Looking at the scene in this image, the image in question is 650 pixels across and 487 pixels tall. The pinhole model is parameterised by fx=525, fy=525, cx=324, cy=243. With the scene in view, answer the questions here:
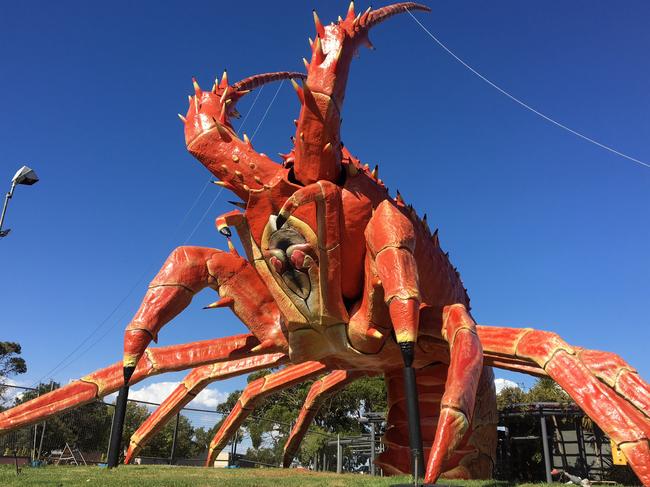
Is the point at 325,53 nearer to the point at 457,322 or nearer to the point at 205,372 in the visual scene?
the point at 457,322

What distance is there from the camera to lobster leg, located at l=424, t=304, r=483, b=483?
13.3 ft

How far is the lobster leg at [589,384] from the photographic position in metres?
4.24

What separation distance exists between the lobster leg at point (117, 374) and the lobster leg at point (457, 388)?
2.84 meters

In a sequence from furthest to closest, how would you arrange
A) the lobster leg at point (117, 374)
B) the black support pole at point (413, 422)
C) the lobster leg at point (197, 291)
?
the lobster leg at point (117, 374) < the lobster leg at point (197, 291) < the black support pole at point (413, 422)

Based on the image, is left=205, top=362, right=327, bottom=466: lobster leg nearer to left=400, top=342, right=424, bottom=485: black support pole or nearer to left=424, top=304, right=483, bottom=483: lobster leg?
left=424, top=304, right=483, bottom=483: lobster leg

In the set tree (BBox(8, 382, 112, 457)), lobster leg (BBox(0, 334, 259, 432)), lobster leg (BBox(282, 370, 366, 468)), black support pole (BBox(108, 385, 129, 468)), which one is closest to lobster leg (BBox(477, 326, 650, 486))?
lobster leg (BBox(0, 334, 259, 432))

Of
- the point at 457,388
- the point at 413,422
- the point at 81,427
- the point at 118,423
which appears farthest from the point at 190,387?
the point at 81,427

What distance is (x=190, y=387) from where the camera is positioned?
316 inches

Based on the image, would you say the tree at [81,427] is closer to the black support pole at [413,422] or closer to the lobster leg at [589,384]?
the lobster leg at [589,384]

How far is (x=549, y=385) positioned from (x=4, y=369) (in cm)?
3006

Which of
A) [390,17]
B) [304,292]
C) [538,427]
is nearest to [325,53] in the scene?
[390,17]

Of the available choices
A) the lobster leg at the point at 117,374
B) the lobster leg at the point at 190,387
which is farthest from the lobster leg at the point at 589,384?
the lobster leg at the point at 190,387

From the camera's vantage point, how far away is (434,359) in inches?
274

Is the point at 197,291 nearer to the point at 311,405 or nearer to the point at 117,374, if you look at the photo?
the point at 117,374
